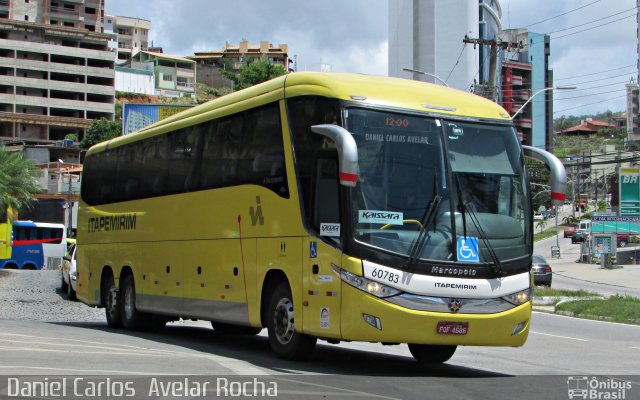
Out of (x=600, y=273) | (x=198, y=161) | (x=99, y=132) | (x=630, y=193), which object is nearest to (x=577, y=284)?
Answer: (x=600, y=273)

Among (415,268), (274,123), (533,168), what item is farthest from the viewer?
(533,168)

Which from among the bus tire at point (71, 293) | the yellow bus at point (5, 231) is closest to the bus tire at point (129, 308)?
the bus tire at point (71, 293)

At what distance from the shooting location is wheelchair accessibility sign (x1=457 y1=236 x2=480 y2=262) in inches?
443

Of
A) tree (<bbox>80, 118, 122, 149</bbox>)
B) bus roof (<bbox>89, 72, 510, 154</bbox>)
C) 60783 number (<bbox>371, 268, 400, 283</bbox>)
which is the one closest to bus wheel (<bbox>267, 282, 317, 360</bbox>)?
60783 number (<bbox>371, 268, 400, 283</bbox>)

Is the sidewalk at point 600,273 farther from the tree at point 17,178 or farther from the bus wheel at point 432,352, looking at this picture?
the bus wheel at point 432,352

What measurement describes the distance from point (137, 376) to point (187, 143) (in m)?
6.79

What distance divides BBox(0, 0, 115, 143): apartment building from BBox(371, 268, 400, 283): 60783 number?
334ft

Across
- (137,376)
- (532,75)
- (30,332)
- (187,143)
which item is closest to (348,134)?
(137,376)

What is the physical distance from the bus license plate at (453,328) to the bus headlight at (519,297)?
28.5 inches

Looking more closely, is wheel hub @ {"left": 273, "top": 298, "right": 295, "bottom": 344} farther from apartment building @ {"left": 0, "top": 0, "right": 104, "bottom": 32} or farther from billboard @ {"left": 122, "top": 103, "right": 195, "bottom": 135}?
apartment building @ {"left": 0, "top": 0, "right": 104, "bottom": 32}

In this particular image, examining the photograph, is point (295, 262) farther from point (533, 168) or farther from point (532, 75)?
point (532, 75)

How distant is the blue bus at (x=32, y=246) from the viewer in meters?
55.0

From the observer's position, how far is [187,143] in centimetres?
1616

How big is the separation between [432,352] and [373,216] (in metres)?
3.25
